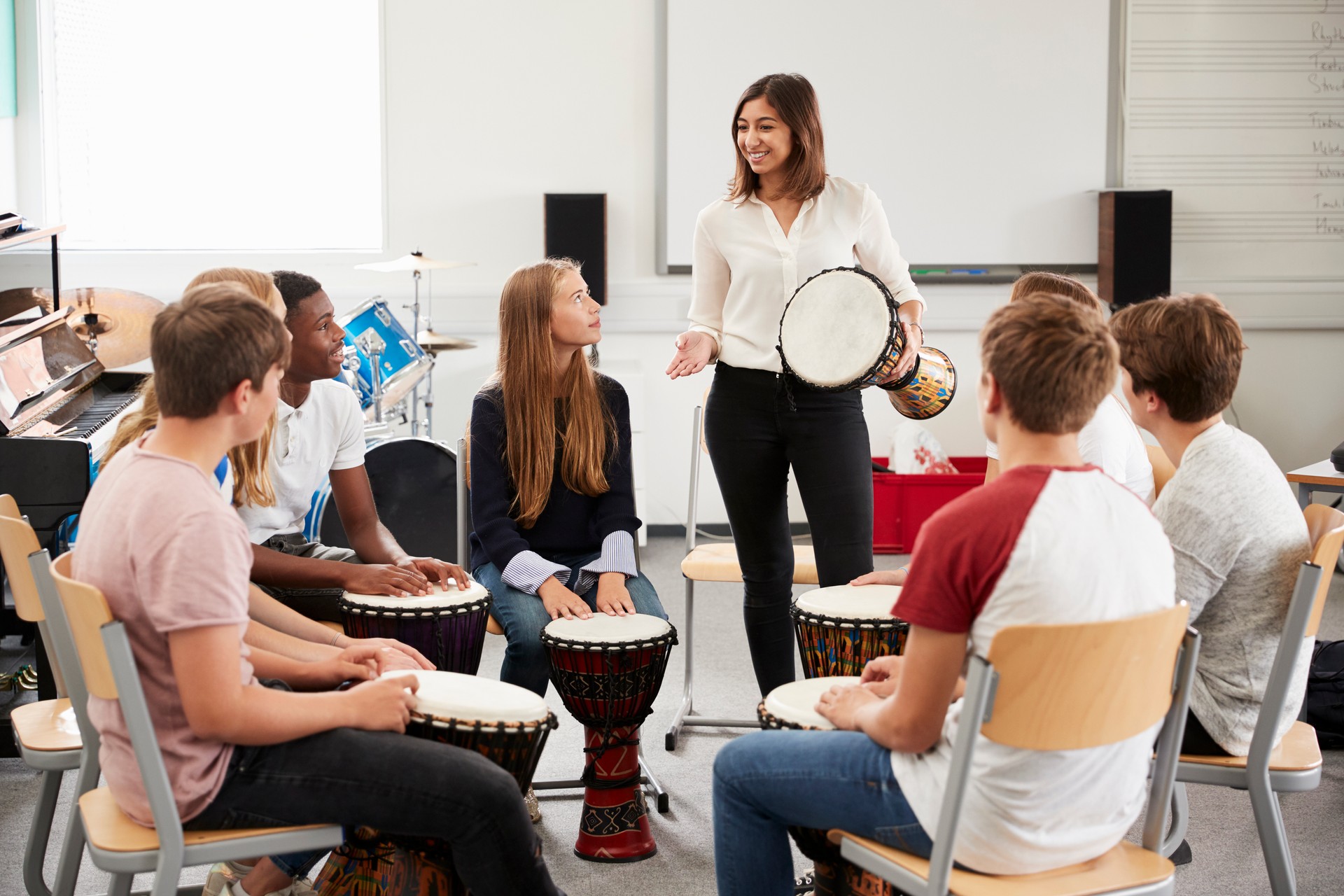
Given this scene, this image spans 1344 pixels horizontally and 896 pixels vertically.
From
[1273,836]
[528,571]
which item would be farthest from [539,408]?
[1273,836]

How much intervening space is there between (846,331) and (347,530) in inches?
43.1

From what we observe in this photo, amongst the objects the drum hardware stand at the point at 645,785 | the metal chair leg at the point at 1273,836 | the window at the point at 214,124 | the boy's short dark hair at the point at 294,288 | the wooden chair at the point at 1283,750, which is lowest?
the drum hardware stand at the point at 645,785

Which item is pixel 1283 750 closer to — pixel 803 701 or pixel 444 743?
pixel 803 701

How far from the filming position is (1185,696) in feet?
4.63

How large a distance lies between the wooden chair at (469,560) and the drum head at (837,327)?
0.54 metres

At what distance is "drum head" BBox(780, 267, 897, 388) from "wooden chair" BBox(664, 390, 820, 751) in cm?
41

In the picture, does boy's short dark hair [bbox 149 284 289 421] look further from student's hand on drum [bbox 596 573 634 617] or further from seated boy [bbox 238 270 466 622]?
student's hand on drum [bbox 596 573 634 617]

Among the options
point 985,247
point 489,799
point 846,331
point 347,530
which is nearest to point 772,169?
point 846,331

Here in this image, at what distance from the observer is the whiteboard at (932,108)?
4965 mm

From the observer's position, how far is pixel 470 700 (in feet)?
5.41

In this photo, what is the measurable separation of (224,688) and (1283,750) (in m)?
1.49

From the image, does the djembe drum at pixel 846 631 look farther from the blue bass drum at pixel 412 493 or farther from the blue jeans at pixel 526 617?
the blue bass drum at pixel 412 493

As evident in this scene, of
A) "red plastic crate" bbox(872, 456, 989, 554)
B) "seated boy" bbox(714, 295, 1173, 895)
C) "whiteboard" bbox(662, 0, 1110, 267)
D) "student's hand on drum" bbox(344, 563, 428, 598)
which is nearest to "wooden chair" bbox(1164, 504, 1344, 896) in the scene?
"seated boy" bbox(714, 295, 1173, 895)

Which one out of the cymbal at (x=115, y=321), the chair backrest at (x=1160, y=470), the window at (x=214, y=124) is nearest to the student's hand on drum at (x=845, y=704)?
the chair backrest at (x=1160, y=470)
